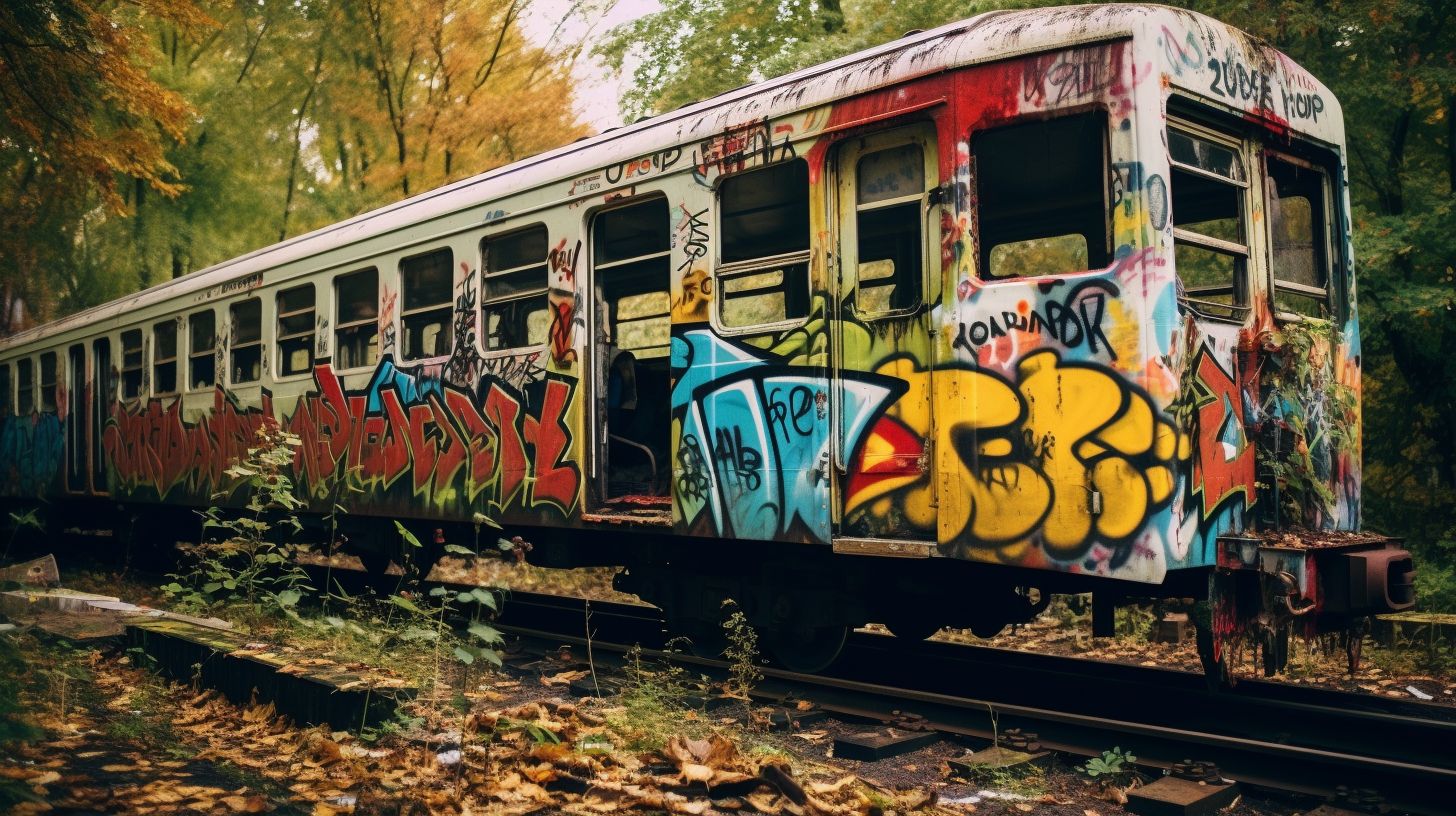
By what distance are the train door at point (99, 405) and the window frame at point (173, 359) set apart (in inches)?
62.9

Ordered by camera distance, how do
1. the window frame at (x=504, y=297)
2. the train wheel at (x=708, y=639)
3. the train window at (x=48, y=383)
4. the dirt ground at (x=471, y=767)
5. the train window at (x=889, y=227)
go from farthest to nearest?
1. the train window at (x=48, y=383)
2. the window frame at (x=504, y=297)
3. the train wheel at (x=708, y=639)
4. the train window at (x=889, y=227)
5. the dirt ground at (x=471, y=767)

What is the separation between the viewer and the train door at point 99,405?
46.8 feet

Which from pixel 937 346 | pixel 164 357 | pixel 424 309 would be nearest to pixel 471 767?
pixel 937 346

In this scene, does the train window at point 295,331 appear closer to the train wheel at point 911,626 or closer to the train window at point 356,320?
the train window at point 356,320

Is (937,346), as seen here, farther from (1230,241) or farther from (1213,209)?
(1213,209)

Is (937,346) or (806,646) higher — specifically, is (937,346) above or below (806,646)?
above

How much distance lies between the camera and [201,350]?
39.7ft

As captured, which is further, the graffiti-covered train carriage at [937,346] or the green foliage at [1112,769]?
the graffiti-covered train carriage at [937,346]

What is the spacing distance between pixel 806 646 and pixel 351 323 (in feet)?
17.0

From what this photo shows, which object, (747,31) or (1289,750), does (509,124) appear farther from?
(1289,750)

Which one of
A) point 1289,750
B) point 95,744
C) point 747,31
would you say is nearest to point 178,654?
point 95,744

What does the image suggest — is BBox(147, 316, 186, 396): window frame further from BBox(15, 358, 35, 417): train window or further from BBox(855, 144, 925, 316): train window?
BBox(855, 144, 925, 316): train window

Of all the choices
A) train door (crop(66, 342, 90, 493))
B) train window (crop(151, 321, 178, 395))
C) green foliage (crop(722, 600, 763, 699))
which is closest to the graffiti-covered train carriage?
green foliage (crop(722, 600, 763, 699))

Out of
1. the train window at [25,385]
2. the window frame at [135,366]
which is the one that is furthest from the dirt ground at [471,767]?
the train window at [25,385]
